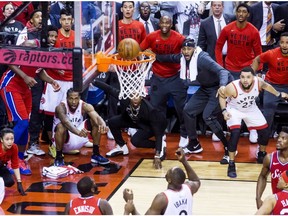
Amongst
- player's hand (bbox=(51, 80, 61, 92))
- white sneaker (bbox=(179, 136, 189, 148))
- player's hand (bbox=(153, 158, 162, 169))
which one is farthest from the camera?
white sneaker (bbox=(179, 136, 189, 148))

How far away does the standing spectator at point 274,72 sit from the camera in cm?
995

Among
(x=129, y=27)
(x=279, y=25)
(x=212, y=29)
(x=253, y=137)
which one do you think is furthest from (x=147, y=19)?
(x=253, y=137)

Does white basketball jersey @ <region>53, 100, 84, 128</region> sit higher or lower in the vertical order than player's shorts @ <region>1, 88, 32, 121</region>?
lower

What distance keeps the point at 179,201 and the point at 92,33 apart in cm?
237

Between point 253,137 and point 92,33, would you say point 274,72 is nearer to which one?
point 253,137

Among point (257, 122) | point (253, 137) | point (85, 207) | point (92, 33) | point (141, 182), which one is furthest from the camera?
point (253, 137)

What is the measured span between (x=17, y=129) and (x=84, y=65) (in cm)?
196

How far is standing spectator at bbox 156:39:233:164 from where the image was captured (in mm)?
9766

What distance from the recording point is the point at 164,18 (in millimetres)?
10125

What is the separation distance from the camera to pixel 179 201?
670 centimetres

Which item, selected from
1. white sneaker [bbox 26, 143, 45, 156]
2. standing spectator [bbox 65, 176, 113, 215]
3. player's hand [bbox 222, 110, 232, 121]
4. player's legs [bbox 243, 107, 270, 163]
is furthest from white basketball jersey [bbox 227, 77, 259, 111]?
standing spectator [bbox 65, 176, 113, 215]

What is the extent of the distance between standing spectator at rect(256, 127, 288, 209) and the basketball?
1990 mm

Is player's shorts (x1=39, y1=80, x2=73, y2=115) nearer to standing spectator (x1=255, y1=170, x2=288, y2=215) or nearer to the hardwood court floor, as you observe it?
the hardwood court floor

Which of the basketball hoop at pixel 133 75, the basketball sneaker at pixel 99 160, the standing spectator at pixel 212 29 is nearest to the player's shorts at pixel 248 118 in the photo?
the basketball hoop at pixel 133 75
